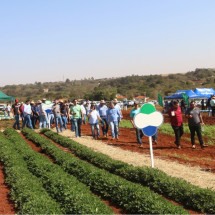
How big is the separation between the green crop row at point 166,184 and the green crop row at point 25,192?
2.20 meters

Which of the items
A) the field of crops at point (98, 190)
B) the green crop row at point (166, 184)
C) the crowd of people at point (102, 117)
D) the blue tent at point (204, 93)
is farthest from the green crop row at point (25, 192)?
the blue tent at point (204, 93)

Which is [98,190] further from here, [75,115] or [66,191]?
[75,115]

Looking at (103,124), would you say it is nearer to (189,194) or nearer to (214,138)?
(214,138)

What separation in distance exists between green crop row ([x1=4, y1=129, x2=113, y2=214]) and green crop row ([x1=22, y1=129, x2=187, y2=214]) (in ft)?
1.32

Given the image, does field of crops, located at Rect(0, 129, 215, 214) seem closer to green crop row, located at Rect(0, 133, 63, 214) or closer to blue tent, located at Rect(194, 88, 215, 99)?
green crop row, located at Rect(0, 133, 63, 214)

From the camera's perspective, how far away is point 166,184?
8.62m

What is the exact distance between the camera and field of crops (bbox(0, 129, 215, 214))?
7.26 metres

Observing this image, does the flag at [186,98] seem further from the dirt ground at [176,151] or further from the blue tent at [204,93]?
the dirt ground at [176,151]

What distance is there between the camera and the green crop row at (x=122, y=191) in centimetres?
701

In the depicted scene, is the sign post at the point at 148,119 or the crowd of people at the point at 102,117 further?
the crowd of people at the point at 102,117

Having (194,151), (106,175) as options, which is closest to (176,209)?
(106,175)

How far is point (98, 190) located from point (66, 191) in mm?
1166

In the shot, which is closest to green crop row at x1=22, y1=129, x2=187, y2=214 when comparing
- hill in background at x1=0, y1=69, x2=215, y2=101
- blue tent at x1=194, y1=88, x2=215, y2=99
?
blue tent at x1=194, y1=88, x2=215, y2=99

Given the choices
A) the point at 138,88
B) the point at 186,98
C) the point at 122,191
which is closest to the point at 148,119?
the point at 122,191
